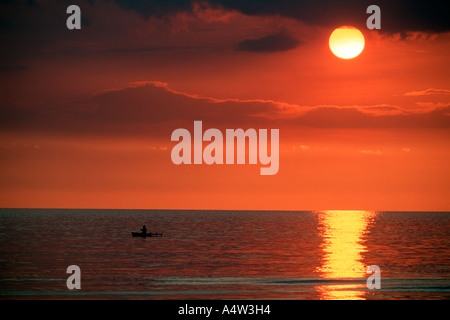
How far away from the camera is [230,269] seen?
7994 centimetres

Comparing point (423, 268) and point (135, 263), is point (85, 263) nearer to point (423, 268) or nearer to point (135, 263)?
point (135, 263)

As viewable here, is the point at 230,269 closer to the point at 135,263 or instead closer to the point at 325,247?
the point at 135,263

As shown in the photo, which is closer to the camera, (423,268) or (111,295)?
(111,295)

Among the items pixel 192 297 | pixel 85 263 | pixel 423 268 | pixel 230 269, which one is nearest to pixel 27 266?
pixel 85 263

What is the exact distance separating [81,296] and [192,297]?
349 inches

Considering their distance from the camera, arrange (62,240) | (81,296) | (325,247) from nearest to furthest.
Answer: (81,296) < (325,247) < (62,240)

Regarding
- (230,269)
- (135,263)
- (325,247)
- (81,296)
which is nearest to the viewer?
(81,296)

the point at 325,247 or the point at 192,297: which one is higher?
the point at 325,247
